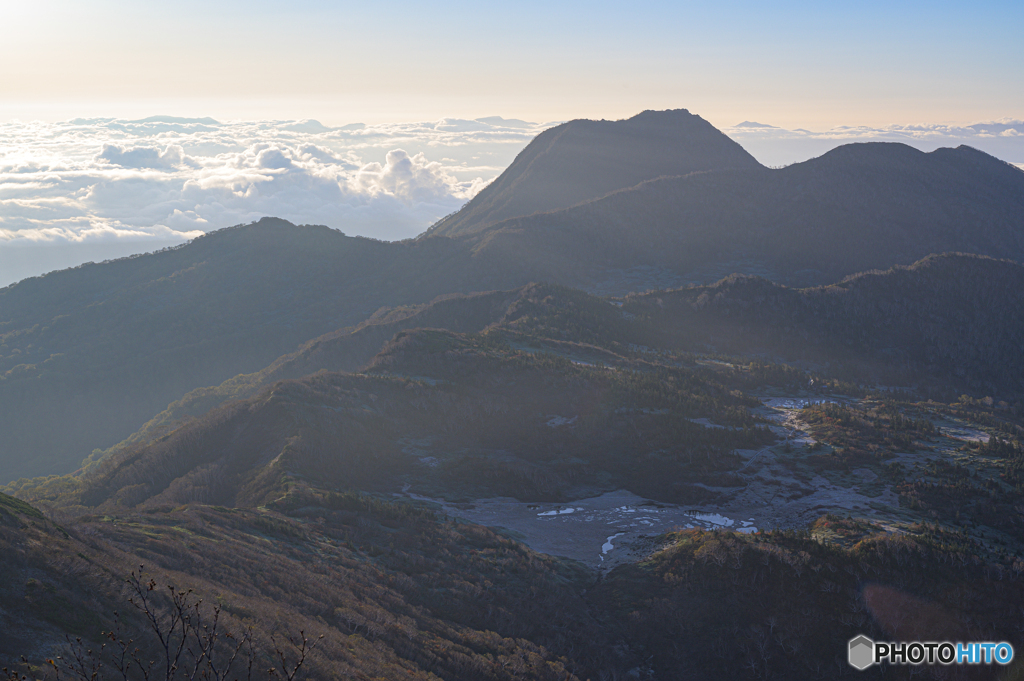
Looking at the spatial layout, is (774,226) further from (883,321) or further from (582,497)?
(582,497)

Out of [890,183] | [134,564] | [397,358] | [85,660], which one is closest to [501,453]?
[397,358]

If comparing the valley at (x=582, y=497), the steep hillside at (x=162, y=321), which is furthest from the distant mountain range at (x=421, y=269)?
the valley at (x=582, y=497)

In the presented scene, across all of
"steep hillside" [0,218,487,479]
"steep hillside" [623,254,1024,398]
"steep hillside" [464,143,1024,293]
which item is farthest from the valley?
"steep hillside" [464,143,1024,293]

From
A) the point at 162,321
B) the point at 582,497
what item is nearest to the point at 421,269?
the point at 162,321

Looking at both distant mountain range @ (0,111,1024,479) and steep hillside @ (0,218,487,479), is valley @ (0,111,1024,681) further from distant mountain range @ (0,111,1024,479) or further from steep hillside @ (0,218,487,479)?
distant mountain range @ (0,111,1024,479)

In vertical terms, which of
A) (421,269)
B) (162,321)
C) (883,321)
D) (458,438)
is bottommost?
(162,321)

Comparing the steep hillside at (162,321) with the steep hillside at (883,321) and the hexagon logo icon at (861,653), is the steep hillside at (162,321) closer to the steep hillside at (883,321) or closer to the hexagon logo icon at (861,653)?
the steep hillside at (883,321)
